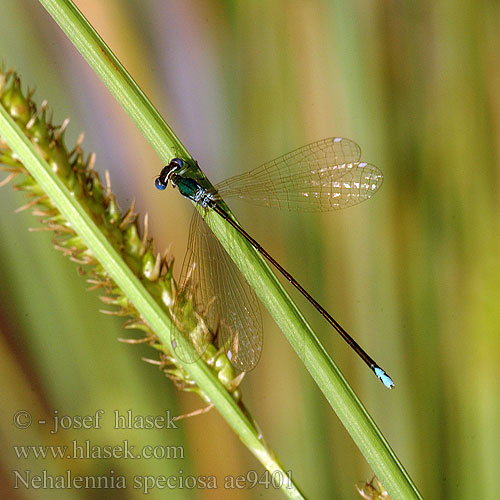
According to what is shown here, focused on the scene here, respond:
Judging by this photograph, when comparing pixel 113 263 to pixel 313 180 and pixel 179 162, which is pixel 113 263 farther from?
pixel 313 180

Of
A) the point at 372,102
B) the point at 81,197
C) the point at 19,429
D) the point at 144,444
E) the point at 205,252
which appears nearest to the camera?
the point at 81,197

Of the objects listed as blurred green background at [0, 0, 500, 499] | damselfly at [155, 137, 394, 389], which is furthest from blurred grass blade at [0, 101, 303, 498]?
blurred green background at [0, 0, 500, 499]

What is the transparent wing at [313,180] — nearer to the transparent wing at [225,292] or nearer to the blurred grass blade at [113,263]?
the transparent wing at [225,292]

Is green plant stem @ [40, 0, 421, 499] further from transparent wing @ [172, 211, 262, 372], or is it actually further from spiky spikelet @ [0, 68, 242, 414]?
transparent wing @ [172, 211, 262, 372]

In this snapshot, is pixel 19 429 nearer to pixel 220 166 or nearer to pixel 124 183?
pixel 124 183

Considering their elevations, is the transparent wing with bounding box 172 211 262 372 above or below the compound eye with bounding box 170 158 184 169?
below

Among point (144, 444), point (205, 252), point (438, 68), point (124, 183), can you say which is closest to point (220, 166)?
point (124, 183)
